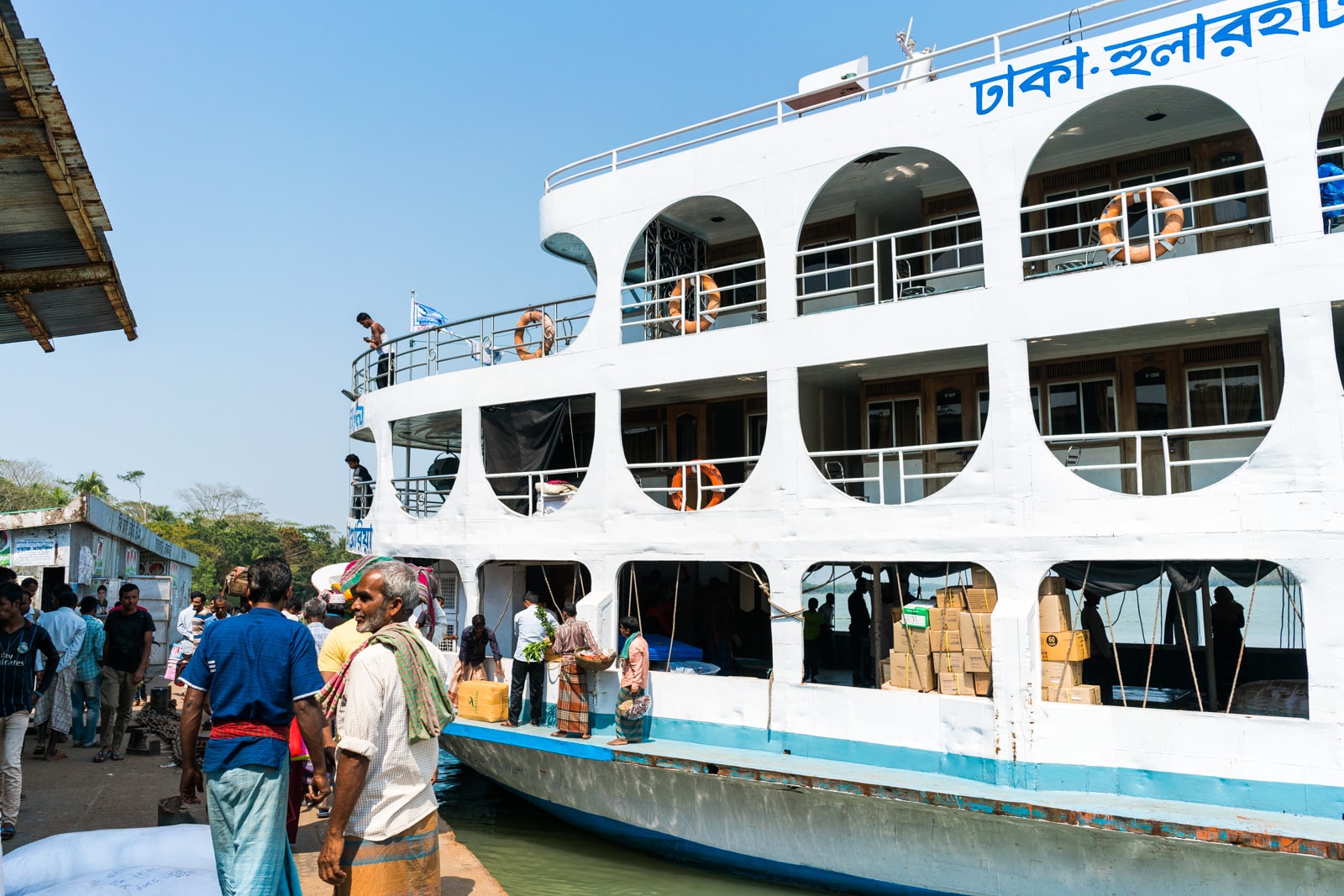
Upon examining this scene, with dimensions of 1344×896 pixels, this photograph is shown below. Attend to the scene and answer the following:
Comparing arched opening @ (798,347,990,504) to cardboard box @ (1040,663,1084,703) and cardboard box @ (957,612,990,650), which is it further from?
cardboard box @ (1040,663,1084,703)

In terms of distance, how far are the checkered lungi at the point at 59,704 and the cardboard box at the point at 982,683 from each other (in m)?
9.02

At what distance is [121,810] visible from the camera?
7355 mm

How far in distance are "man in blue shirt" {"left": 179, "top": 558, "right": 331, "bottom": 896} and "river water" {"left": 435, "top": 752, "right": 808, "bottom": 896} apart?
209 inches

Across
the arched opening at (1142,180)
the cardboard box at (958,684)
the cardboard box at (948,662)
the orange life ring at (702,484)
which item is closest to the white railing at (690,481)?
the orange life ring at (702,484)

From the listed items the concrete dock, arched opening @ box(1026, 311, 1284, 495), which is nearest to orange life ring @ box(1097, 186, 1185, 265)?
arched opening @ box(1026, 311, 1284, 495)

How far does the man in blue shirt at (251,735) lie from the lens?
3.94m

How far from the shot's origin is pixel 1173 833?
6.72 m

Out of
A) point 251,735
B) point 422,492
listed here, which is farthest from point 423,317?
point 251,735

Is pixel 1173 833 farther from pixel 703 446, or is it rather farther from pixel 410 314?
pixel 410 314

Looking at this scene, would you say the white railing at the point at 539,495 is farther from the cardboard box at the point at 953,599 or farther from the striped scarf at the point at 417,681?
the striped scarf at the point at 417,681

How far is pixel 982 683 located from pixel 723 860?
2.96 m

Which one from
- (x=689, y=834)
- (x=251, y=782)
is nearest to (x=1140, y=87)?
(x=689, y=834)

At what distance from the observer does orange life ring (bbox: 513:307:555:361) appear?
1238cm

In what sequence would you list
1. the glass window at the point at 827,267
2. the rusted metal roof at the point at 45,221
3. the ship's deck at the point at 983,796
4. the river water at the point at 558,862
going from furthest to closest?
1. the glass window at the point at 827,267
2. the river water at the point at 558,862
3. the ship's deck at the point at 983,796
4. the rusted metal roof at the point at 45,221
